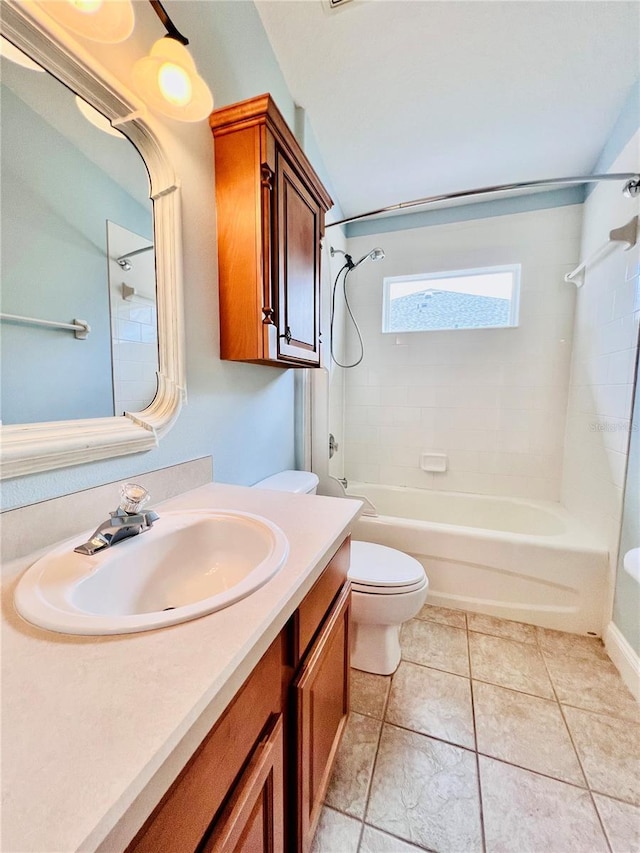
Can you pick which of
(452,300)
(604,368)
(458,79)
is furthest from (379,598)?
(458,79)

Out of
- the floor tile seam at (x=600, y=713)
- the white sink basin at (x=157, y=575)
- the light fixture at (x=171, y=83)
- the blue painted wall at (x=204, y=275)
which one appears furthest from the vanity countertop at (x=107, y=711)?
the floor tile seam at (x=600, y=713)

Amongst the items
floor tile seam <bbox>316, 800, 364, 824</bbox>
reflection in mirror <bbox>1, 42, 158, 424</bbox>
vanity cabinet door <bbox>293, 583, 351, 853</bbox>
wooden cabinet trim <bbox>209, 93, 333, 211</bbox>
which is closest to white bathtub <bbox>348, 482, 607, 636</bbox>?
vanity cabinet door <bbox>293, 583, 351, 853</bbox>

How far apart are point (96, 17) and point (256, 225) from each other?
1.67 feet

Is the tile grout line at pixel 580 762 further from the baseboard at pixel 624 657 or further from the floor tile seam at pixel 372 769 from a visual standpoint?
the floor tile seam at pixel 372 769

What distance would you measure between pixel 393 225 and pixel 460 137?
A: 2.40ft

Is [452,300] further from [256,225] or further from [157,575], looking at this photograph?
[157,575]

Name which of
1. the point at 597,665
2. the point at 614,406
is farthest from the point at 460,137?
the point at 597,665

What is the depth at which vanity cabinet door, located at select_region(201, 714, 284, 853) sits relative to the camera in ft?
1.51

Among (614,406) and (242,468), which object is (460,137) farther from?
(242,468)

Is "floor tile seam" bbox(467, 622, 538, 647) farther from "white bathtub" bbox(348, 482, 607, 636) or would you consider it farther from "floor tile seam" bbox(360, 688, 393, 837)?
"floor tile seam" bbox(360, 688, 393, 837)

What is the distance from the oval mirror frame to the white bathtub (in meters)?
1.41

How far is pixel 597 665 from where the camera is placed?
1.49 meters

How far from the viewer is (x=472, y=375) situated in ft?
7.97

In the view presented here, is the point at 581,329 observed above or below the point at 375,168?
below
